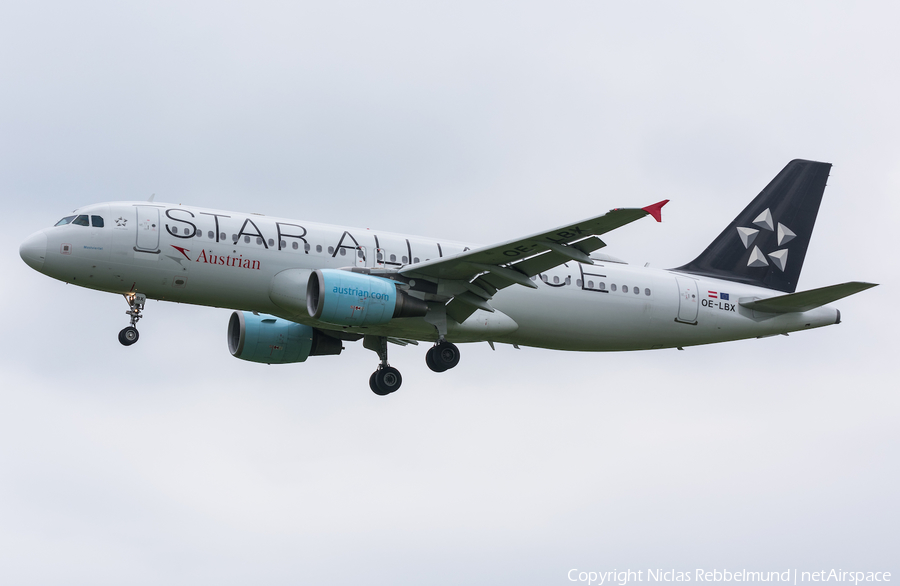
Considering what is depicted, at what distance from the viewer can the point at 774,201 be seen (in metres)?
38.5

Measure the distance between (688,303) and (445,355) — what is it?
339 inches

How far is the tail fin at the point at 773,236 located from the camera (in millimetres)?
36969

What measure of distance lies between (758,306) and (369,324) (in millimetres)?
13728

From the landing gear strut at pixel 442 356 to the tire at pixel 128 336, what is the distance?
27.9 feet

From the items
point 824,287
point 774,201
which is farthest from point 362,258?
point 774,201

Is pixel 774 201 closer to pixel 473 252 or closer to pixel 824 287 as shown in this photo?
pixel 824 287

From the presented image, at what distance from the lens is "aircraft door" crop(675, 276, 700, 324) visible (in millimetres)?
34562

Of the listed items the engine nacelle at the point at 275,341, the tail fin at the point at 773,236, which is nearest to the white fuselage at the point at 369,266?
the tail fin at the point at 773,236

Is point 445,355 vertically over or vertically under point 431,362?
over

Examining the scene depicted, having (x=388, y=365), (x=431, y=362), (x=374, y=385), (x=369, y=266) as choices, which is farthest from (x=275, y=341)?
(x=431, y=362)

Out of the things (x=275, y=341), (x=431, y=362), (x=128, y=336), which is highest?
(x=275, y=341)

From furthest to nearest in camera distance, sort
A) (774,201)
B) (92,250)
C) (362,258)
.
A: (774,201) < (362,258) < (92,250)

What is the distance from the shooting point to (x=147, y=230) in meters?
29.3

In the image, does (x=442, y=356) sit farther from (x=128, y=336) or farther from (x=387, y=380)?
(x=128, y=336)
